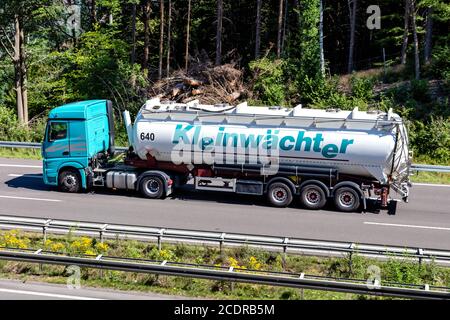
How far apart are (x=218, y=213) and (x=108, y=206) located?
3.46m

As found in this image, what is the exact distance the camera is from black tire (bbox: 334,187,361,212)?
18906mm

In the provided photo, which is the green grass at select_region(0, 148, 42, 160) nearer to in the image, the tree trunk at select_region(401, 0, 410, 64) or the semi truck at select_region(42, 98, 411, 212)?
the semi truck at select_region(42, 98, 411, 212)

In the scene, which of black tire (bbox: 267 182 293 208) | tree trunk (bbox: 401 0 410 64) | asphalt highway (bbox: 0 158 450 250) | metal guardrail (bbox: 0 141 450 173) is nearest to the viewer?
asphalt highway (bbox: 0 158 450 250)

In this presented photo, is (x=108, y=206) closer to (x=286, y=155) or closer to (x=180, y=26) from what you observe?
(x=286, y=155)

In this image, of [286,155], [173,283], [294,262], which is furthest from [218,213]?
[173,283]

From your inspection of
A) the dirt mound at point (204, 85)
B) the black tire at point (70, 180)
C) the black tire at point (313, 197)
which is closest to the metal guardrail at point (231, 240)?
the black tire at point (313, 197)

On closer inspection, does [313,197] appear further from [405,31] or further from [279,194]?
[405,31]

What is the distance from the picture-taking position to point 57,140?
68.6 ft

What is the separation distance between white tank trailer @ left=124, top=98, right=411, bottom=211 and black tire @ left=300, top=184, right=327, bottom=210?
3 centimetres

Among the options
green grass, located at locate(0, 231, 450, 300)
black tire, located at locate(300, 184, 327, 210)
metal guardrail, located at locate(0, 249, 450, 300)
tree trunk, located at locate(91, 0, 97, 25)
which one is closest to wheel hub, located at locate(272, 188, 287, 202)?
black tire, located at locate(300, 184, 327, 210)

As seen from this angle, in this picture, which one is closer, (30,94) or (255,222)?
(255,222)

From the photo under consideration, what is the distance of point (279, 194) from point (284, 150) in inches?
54.7

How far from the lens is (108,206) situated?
63.4 feet

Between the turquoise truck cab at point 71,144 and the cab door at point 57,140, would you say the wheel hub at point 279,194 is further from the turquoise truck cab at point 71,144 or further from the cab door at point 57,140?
the cab door at point 57,140
